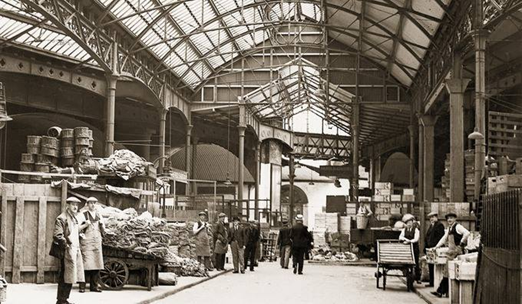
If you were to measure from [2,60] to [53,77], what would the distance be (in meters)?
3.29

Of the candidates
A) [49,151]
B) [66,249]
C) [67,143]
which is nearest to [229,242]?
[67,143]

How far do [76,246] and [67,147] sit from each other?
9.65 m

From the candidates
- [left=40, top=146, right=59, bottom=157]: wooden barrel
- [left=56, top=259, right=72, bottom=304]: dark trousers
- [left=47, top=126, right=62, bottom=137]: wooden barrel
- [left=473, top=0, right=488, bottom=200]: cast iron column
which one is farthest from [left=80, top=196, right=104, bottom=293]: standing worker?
[left=47, top=126, right=62, bottom=137]: wooden barrel

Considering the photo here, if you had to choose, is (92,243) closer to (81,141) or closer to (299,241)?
(81,141)

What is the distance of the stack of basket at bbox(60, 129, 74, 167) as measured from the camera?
72.4ft

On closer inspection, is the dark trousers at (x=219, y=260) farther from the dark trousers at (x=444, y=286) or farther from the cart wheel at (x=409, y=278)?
the dark trousers at (x=444, y=286)

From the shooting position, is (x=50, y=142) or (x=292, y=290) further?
(x=50, y=142)

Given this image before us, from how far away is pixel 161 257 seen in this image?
1556 centimetres

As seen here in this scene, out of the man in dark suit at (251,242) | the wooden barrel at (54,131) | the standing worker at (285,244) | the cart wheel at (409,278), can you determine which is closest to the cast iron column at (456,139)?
the standing worker at (285,244)

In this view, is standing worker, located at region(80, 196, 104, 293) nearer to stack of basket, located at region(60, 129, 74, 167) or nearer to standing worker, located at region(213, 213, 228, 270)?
stack of basket, located at region(60, 129, 74, 167)

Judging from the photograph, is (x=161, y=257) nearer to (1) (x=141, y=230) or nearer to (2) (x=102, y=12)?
(1) (x=141, y=230)

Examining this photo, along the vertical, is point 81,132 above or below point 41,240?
above

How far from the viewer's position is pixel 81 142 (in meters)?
22.0

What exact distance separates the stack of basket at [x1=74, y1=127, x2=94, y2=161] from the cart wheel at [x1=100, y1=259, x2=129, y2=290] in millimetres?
6845
